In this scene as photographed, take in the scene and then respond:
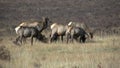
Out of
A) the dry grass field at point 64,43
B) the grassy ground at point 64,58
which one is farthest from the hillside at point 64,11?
the grassy ground at point 64,58

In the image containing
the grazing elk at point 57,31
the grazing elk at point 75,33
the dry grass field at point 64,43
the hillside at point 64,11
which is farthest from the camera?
the hillside at point 64,11

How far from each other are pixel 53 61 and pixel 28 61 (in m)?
0.98

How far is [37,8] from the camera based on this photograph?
6078 cm

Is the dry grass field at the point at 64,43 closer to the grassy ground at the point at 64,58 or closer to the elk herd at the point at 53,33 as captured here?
the grassy ground at the point at 64,58

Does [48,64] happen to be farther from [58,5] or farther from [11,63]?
[58,5]

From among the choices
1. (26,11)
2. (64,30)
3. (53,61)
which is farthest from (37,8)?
(53,61)

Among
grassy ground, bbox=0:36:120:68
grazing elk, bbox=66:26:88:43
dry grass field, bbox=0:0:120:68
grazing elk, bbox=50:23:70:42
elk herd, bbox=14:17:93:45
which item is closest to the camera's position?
grassy ground, bbox=0:36:120:68

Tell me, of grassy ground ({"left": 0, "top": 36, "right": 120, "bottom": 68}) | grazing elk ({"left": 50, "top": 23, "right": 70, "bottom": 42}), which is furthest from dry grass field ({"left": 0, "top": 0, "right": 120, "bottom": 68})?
grazing elk ({"left": 50, "top": 23, "right": 70, "bottom": 42})

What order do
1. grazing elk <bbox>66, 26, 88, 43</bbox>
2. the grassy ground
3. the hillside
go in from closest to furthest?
the grassy ground, grazing elk <bbox>66, 26, 88, 43</bbox>, the hillside

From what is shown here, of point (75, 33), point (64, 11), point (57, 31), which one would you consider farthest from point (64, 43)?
point (64, 11)

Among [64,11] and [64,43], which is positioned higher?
[64,43]

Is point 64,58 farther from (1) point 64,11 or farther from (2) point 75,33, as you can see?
(1) point 64,11

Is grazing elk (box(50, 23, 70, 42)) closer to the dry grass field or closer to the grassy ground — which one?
the dry grass field

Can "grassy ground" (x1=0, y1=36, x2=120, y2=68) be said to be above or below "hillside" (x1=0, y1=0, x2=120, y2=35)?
above
